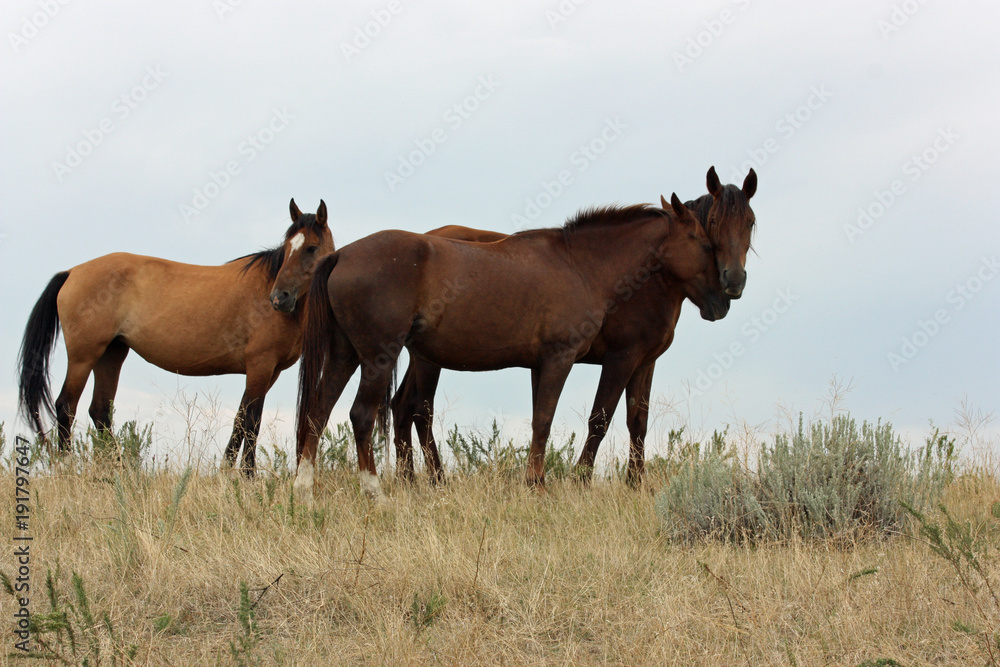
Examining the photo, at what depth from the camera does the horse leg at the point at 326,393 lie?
7.22 meters

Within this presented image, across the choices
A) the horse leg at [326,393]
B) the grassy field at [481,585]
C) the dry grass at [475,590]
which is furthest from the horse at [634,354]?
the dry grass at [475,590]

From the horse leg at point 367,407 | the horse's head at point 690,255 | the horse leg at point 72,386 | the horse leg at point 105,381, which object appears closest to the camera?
the horse leg at point 367,407

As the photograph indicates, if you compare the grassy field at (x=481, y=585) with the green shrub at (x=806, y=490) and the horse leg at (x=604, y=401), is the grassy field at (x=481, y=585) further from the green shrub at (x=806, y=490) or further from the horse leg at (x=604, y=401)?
the horse leg at (x=604, y=401)

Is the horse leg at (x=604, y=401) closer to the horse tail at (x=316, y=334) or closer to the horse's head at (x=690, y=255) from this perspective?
the horse's head at (x=690, y=255)

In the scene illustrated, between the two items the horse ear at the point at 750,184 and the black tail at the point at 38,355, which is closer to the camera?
the horse ear at the point at 750,184

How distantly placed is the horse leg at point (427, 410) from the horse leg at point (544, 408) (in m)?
1.36

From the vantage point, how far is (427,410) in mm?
8711

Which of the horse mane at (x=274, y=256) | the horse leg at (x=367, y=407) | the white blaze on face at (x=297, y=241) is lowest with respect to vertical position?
the horse leg at (x=367, y=407)

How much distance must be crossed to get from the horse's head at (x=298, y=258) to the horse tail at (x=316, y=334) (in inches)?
49.6

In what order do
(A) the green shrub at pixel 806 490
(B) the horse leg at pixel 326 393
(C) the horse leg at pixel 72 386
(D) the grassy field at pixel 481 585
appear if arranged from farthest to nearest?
(C) the horse leg at pixel 72 386, (B) the horse leg at pixel 326 393, (A) the green shrub at pixel 806 490, (D) the grassy field at pixel 481 585

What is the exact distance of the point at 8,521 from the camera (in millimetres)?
6758

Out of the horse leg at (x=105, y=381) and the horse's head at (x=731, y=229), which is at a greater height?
the horse's head at (x=731, y=229)

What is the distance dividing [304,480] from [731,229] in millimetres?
4398

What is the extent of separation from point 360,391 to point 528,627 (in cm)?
326
